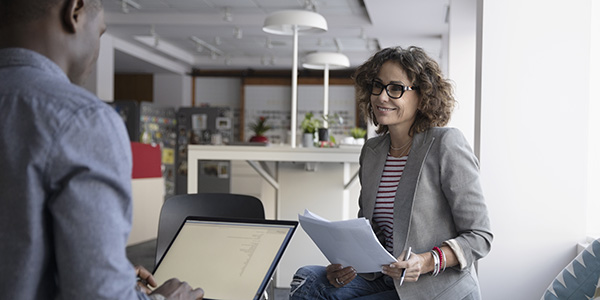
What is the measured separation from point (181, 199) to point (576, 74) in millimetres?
1668

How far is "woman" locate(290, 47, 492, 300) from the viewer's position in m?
1.88

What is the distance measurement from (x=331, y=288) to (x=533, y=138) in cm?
111

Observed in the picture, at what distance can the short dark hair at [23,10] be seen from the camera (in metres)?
0.94

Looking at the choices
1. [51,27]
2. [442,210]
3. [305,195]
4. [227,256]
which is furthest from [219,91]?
[51,27]

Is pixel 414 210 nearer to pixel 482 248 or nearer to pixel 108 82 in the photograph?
pixel 482 248

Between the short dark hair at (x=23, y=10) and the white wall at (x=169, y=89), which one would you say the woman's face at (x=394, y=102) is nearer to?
the short dark hair at (x=23, y=10)

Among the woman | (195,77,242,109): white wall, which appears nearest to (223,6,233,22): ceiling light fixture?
(195,77,242,109): white wall

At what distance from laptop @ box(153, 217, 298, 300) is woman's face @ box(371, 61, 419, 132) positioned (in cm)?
64

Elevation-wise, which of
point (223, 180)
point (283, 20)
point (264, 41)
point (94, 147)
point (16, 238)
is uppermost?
point (264, 41)

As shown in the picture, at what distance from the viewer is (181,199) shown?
2.39 m

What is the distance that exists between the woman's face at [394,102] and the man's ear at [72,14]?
4.12 feet

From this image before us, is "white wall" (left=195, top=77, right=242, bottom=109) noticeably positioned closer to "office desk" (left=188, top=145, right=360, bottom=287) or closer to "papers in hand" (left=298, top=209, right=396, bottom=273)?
"office desk" (left=188, top=145, right=360, bottom=287)

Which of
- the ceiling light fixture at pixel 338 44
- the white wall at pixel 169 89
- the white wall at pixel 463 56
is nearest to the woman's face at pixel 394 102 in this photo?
the white wall at pixel 463 56

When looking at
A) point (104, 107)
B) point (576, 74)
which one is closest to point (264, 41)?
point (576, 74)
